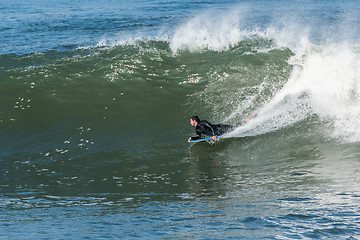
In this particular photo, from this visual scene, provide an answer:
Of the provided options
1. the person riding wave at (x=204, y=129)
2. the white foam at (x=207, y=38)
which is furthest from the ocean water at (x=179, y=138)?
the person riding wave at (x=204, y=129)

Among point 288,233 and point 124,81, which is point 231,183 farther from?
point 124,81

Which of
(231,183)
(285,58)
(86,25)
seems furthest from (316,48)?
(86,25)

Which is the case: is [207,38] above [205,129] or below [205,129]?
above

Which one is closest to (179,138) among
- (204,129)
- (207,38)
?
(204,129)

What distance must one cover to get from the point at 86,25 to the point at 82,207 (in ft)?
72.2

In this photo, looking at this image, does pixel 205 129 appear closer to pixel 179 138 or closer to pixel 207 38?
pixel 179 138

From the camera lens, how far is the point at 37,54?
741 inches

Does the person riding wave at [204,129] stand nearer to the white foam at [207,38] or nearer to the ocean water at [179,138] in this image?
the ocean water at [179,138]

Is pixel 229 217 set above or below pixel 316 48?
below

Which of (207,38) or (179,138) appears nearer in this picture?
(179,138)

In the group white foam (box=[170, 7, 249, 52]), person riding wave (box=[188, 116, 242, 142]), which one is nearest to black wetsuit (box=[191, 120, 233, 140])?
person riding wave (box=[188, 116, 242, 142])

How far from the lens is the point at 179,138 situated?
1166 cm

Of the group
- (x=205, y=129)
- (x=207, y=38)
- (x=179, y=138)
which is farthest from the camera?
(x=207, y=38)

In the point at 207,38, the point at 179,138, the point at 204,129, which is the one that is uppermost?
the point at 207,38
